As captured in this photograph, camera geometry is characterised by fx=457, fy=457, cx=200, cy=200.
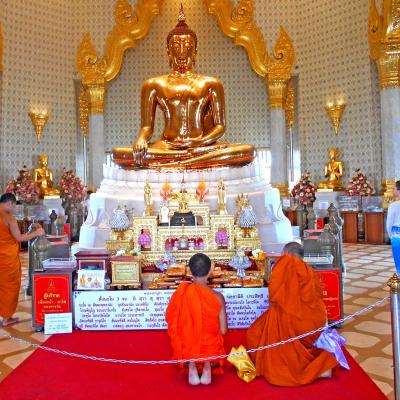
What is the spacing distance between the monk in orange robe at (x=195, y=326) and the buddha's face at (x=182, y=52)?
4.78 metres

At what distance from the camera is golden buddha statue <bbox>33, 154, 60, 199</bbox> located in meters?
9.70

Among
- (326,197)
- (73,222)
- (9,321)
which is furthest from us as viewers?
(326,197)

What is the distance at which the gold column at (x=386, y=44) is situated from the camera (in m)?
8.44

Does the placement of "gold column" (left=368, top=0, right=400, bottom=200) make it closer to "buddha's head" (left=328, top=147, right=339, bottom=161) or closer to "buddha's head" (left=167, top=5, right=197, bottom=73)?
"buddha's head" (left=328, top=147, right=339, bottom=161)

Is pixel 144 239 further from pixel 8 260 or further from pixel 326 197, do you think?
pixel 326 197

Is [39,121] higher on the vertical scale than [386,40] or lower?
lower

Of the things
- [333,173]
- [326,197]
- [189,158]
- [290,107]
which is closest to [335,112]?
[333,173]

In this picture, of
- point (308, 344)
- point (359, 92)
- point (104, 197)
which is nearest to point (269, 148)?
point (359, 92)

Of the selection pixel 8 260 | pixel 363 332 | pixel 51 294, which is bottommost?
pixel 363 332

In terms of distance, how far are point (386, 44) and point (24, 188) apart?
7390 mm

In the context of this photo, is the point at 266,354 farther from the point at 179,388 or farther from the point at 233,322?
the point at 233,322

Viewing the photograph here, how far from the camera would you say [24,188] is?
8758 mm

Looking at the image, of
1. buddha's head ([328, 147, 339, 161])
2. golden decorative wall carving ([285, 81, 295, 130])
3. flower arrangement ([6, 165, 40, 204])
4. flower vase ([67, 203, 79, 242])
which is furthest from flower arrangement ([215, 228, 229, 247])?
golden decorative wall carving ([285, 81, 295, 130])

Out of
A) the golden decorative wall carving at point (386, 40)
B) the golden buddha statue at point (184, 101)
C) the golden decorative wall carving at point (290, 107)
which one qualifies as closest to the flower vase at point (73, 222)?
the golden buddha statue at point (184, 101)
